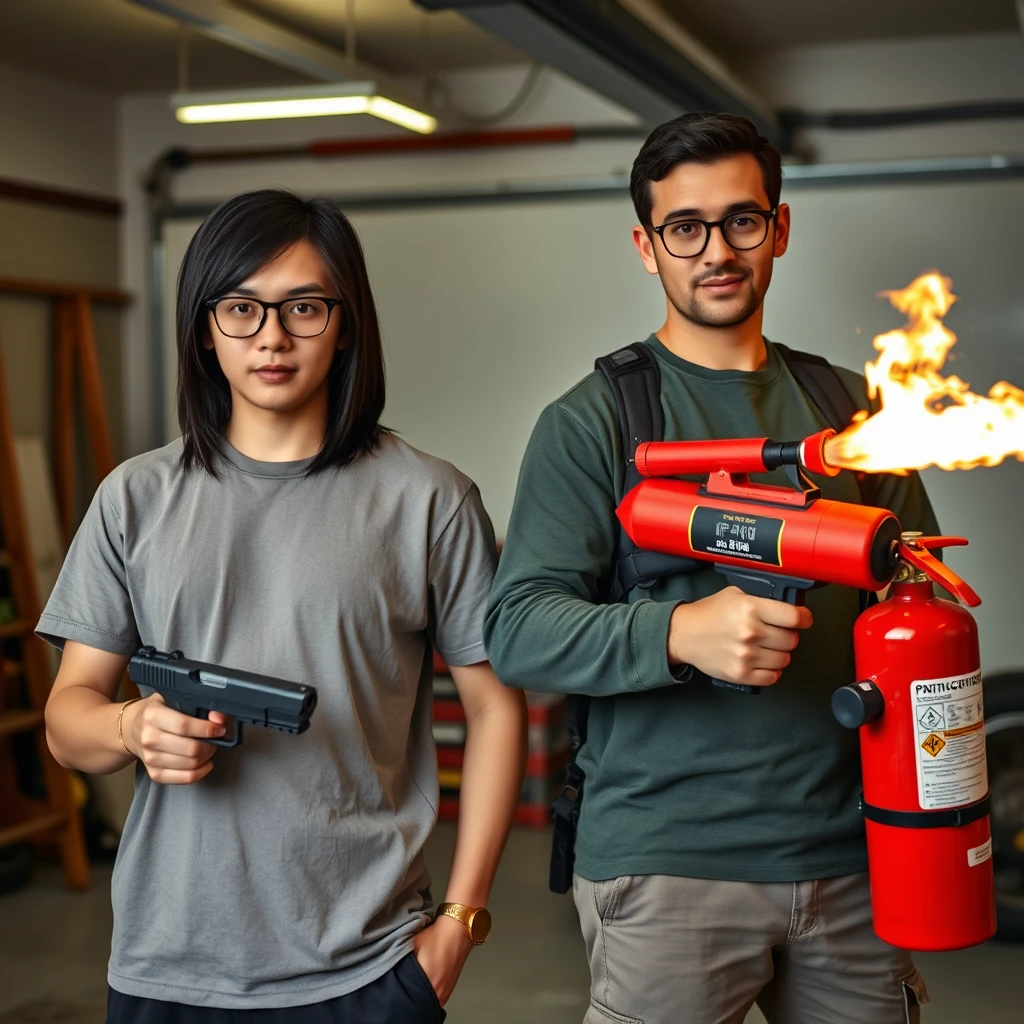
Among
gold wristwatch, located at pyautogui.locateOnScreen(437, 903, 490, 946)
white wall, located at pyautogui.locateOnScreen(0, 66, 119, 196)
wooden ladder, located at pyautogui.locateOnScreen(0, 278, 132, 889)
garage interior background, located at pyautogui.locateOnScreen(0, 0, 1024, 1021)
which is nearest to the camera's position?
gold wristwatch, located at pyautogui.locateOnScreen(437, 903, 490, 946)

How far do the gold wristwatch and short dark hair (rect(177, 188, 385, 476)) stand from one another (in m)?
0.56

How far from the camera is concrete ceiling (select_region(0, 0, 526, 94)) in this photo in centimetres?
476

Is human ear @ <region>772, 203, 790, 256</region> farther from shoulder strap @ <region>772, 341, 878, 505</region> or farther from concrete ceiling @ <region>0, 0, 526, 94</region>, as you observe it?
concrete ceiling @ <region>0, 0, 526, 94</region>

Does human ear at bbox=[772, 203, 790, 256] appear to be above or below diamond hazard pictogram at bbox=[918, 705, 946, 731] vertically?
above

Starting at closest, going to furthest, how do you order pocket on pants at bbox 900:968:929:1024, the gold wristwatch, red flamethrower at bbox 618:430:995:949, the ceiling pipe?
red flamethrower at bbox 618:430:995:949, the gold wristwatch, pocket on pants at bbox 900:968:929:1024, the ceiling pipe

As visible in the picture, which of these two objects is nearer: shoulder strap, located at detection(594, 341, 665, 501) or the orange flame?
the orange flame

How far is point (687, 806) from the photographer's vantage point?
Result: 1544 millimetres

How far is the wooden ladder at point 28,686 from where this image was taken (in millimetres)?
4613

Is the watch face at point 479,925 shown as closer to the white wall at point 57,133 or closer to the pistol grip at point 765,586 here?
the pistol grip at point 765,586

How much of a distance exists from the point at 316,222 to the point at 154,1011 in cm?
94

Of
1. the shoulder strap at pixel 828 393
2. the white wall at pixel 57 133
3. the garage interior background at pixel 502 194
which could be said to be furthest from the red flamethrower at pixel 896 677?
the white wall at pixel 57 133

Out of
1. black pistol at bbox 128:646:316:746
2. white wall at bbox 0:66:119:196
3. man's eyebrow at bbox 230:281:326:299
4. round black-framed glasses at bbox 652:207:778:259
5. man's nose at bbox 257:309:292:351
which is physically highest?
white wall at bbox 0:66:119:196

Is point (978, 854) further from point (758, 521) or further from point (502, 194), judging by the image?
point (502, 194)

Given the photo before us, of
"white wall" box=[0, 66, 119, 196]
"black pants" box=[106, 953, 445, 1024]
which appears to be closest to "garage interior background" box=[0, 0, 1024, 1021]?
"white wall" box=[0, 66, 119, 196]
